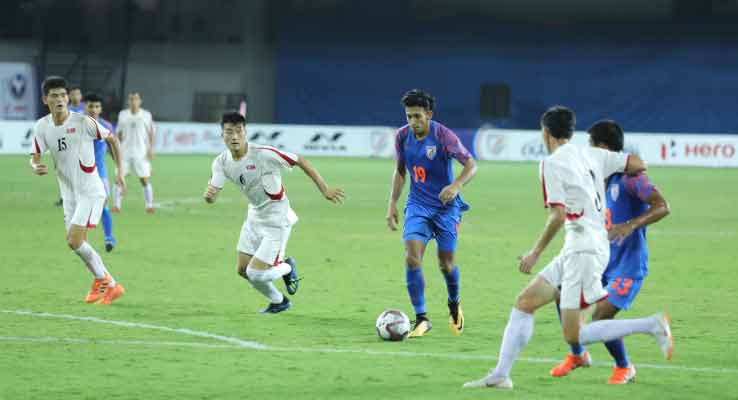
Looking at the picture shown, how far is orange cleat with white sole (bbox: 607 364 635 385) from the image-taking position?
7.14 meters

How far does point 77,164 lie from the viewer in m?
10.8

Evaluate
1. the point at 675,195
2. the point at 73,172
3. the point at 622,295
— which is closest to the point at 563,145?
the point at 622,295

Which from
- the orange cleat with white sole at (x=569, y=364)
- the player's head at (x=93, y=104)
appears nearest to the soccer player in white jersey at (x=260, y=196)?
the orange cleat with white sole at (x=569, y=364)

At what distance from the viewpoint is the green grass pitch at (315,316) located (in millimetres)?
7172

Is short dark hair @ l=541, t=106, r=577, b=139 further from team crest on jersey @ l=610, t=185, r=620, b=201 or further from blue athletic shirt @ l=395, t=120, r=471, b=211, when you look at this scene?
blue athletic shirt @ l=395, t=120, r=471, b=211

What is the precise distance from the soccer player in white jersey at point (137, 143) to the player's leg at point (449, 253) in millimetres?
11400

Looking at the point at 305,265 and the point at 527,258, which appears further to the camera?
the point at 305,265

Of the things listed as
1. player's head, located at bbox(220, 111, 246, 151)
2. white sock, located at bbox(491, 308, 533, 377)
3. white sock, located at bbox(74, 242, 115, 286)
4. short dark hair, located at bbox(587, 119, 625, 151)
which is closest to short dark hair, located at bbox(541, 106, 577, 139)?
short dark hair, located at bbox(587, 119, 625, 151)

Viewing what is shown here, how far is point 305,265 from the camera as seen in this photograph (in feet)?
44.3

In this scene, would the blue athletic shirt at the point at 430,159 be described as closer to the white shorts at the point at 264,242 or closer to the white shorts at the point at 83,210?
the white shorts at the point at 264,242

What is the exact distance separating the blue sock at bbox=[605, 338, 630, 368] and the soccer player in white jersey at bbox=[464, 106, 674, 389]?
0.66 feet

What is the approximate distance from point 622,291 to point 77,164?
5.83 meters

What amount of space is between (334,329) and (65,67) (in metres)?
39.5

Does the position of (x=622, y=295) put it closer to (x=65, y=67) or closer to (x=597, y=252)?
(x=597, y=252)
